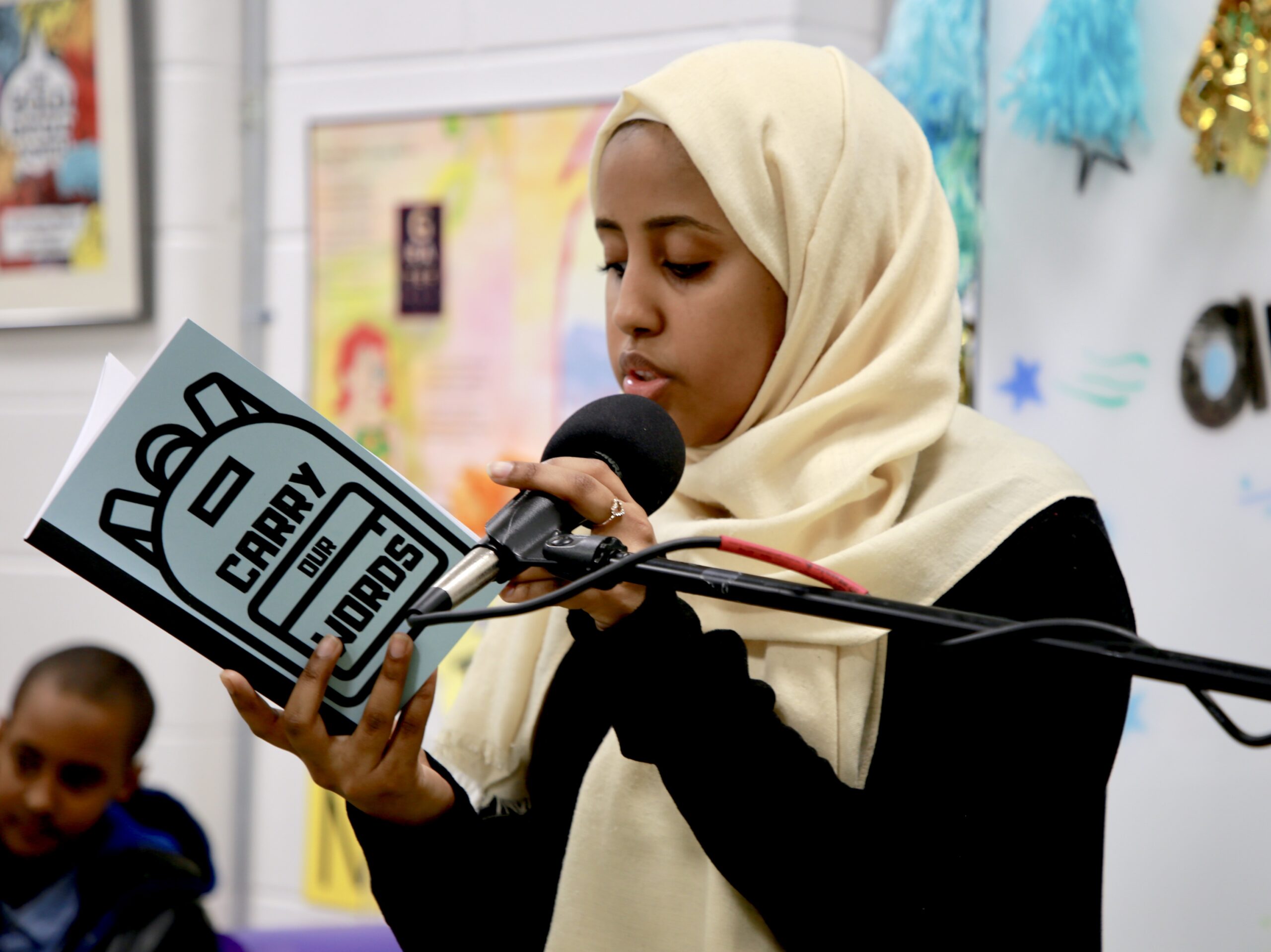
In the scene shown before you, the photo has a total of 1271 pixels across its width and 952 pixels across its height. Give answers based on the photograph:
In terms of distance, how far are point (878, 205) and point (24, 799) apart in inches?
58.7

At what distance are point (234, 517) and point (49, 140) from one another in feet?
6.97

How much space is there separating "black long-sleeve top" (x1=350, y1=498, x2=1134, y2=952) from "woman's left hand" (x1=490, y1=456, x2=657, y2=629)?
26mm

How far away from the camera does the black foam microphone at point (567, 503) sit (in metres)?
0.63

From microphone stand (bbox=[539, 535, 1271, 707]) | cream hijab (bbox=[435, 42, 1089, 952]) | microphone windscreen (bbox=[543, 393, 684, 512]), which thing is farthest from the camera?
cream hijab (bbox=[435, 42, 1089, 952])

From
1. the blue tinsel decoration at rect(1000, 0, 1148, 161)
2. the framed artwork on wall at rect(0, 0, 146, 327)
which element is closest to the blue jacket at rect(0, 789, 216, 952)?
the framed artwork on wall at rect(0, 0, 146, 327)

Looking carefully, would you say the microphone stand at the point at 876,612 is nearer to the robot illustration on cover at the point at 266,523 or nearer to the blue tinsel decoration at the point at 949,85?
the robot illustration on cover at the point at 266,523

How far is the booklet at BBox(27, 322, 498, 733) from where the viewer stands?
69 centimetres

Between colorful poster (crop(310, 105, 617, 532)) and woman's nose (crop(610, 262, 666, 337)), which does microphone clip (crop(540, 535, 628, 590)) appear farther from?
colorful poster (crop(310, 105, 617, 532))

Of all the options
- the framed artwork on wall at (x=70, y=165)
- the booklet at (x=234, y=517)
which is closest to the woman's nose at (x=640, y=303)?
the booklet at (x=234, y=517)

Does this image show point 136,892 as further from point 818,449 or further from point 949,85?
point 949,85

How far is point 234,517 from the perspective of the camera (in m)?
0.72

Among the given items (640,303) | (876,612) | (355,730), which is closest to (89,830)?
(355,730)

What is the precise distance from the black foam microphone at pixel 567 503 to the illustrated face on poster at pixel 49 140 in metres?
1.98

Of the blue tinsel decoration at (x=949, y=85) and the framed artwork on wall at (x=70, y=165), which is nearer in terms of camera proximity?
the blue tinsel decoration at (x=949, y=85)
